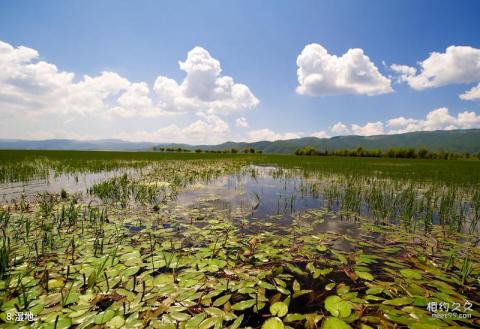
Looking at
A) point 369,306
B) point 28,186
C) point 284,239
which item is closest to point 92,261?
point 284,239

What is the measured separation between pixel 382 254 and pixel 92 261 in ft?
18.9

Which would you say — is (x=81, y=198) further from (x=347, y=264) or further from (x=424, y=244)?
(x=424, y=244)

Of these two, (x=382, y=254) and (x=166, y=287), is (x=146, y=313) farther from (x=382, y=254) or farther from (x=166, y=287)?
(x=382, y=254)

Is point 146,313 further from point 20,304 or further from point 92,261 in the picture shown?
point 92,261

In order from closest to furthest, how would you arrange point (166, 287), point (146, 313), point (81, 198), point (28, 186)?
point (146, 313) → point (166, 287) → point (81, 198) → point (28, 186)

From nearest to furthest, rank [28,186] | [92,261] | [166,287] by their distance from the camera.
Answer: [166,287]
[92,261]
[28,186]

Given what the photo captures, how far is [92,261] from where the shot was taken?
160 inches

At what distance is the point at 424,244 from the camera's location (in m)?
5.27

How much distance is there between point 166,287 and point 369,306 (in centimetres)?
287

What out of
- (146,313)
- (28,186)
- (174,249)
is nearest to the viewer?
(146,313)

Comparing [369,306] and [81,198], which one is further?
[81,198]

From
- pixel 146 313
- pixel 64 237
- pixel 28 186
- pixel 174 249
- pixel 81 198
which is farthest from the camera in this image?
pixel 28 186

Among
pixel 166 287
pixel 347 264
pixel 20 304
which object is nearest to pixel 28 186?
Answer: pixel 20 304

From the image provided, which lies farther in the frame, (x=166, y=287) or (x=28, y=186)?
(x=28, y=186)
